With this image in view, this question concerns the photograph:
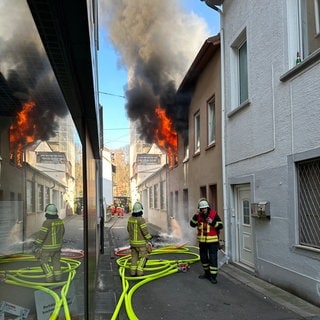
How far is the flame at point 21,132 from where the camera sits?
1.40 meters

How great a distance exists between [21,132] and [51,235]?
2.76 feet

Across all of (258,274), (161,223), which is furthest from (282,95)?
(161,223)

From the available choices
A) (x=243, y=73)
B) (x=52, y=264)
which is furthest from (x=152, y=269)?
(x=52, y=264)

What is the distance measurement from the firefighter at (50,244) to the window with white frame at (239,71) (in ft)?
25.5

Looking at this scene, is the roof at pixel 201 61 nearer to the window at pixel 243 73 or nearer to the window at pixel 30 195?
the window at pixel 243 73

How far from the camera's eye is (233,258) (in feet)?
32.3

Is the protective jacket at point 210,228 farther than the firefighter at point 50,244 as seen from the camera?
Yes

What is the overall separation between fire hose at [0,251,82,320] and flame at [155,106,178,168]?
13267mm

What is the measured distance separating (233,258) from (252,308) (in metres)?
3.74

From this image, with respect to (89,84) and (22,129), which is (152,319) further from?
(22,129)

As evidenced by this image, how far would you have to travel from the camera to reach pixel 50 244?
84.2 inches

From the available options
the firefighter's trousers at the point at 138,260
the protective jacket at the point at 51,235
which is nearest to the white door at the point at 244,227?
the firefighter's trousers at the point at 138,260

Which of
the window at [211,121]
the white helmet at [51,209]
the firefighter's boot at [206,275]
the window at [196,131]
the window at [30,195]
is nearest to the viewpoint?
the window at [30,195]

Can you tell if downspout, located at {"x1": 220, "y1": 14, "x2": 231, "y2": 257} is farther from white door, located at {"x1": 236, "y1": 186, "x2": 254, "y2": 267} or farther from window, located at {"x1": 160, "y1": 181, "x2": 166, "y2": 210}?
window, located at {"x1": 160, "y1": 181, "x2": 166, "y2": 210}
